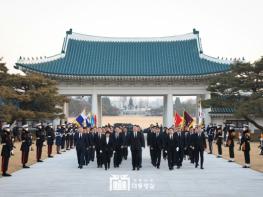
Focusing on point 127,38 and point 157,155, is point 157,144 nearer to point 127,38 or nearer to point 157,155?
point 157,155

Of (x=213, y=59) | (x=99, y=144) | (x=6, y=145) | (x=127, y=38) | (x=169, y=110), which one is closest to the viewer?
(x=6, y=145)

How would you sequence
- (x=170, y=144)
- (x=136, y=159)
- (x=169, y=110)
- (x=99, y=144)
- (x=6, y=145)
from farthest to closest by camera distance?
(x=169, y=110) → (x=99, y=144) → (x=170, y=144) → (x=136, y=159) → (x=6, y=145)

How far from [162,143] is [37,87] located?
21587 mm

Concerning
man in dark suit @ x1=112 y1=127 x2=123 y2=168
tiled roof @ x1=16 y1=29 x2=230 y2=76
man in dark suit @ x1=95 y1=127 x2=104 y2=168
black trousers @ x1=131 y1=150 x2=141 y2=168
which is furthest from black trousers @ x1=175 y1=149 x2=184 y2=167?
tiled roof @ x1=16 y1=29 x2=230 y2=76

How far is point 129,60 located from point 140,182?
32.5 m

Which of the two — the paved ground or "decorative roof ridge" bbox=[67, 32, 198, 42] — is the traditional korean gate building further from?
the paved ground

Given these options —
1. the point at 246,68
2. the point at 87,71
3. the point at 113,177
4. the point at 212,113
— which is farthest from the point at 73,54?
the point at 113,177

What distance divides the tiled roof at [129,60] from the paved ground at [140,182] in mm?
24597

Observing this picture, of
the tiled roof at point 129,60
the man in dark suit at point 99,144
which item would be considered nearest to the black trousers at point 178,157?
the man in dark suit at point 99,144

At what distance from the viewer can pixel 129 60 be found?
150ft

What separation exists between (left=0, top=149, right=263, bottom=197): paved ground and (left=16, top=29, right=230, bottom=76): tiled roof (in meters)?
24.6

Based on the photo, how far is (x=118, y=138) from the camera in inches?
767

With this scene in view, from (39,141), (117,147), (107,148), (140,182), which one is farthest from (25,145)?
(140,182)

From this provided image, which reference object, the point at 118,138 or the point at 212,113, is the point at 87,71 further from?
the point at 118,138
